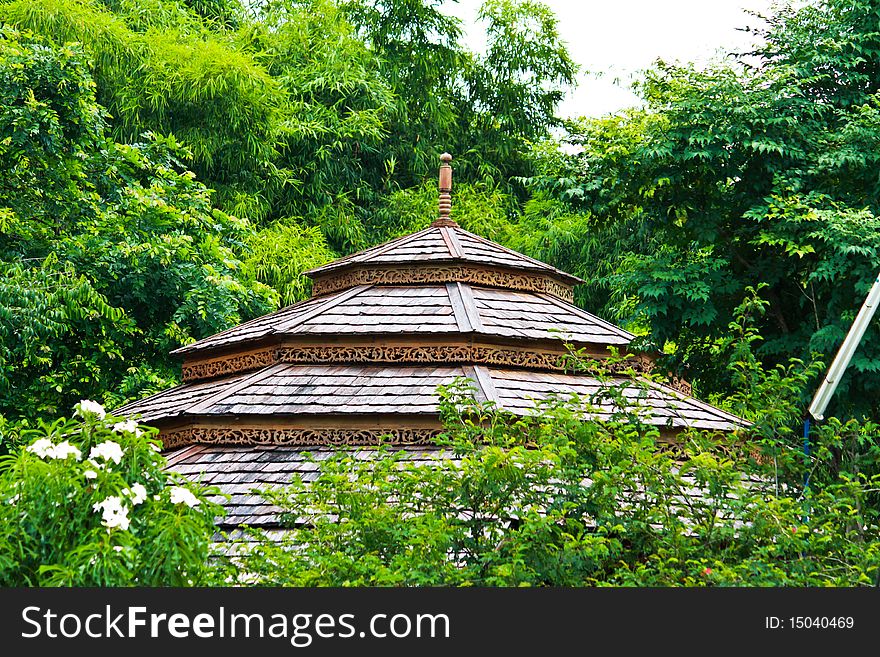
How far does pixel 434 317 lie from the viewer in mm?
9836

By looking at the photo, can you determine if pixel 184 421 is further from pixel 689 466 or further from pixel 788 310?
pixel 788 310

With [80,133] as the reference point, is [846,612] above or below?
below

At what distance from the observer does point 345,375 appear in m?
9.52

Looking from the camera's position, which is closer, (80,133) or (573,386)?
(573,386)

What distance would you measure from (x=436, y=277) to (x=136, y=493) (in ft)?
18.9

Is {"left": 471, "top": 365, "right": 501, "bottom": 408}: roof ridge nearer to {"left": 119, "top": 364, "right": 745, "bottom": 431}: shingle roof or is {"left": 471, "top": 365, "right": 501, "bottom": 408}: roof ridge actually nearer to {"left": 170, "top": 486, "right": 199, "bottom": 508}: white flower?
{"left": 119, "top": 364, "right": 745, "bottom": 431}: shingle roof

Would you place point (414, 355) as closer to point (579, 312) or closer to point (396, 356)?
point (396, 356)

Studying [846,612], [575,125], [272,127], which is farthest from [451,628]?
[272,127]

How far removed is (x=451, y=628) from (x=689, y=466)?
1979mm

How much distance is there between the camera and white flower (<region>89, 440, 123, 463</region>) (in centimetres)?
529

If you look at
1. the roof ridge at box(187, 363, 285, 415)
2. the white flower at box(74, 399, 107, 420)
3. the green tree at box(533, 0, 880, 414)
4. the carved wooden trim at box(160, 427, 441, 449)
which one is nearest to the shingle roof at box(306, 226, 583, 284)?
the roof ridge at box(187, 363, 285, 415)

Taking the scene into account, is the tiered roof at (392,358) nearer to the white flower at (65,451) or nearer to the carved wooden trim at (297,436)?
the carved wooden trim at (297,436)

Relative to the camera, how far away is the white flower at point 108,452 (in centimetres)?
529

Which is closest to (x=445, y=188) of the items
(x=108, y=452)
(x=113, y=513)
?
(x=108, y=452)
